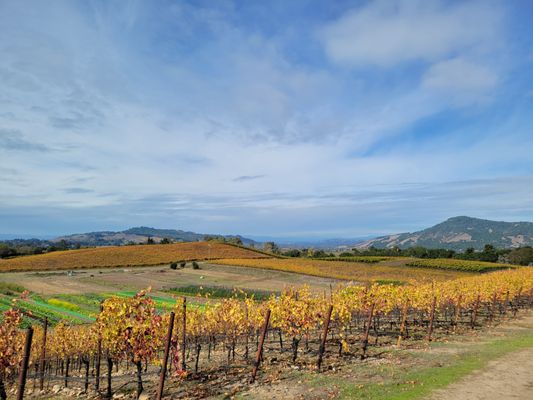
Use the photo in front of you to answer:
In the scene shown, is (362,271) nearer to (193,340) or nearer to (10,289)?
(10,289)

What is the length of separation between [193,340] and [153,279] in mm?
47175

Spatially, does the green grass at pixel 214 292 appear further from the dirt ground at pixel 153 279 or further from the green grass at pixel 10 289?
the green grass at pixel 10 289

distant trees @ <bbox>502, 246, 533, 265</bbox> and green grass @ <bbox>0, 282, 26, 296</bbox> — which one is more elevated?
distant trees @ <bbox>502, 246, 533, 265</bbox>

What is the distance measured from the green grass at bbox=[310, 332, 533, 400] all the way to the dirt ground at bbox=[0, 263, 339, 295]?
36005 millimetres

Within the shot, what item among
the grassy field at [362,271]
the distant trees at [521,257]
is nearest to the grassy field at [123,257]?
the grassy field at [362,271]

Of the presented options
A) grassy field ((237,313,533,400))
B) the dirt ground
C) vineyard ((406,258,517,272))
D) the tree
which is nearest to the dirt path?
grassy field ((237,313,533,400))

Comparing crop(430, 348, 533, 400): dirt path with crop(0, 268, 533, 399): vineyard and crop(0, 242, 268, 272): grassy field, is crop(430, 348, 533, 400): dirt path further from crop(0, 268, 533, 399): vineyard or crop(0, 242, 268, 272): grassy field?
crop(0, 242, 268, 272): grassy field

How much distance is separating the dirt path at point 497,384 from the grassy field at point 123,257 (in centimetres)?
7831

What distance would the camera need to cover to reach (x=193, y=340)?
67.6 ft

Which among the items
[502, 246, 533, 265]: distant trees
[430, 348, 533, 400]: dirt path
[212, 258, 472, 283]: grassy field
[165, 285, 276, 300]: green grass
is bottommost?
[165, 285, 276, 300]: green grass

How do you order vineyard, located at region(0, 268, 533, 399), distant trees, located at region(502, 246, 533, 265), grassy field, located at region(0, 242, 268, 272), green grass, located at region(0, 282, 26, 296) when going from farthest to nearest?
distant trees, located at region(502, 246, 533, 265)
grassy field, located at region(0, 242, 268, 272)
green grass, located at region(0, 282, 26, 296)
vineyard, located at region(0, 268, 533, 399)

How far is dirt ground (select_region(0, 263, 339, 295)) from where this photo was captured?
5538cm

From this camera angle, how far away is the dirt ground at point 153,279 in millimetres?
55375

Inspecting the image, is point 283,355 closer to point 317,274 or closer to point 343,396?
point 343,396
